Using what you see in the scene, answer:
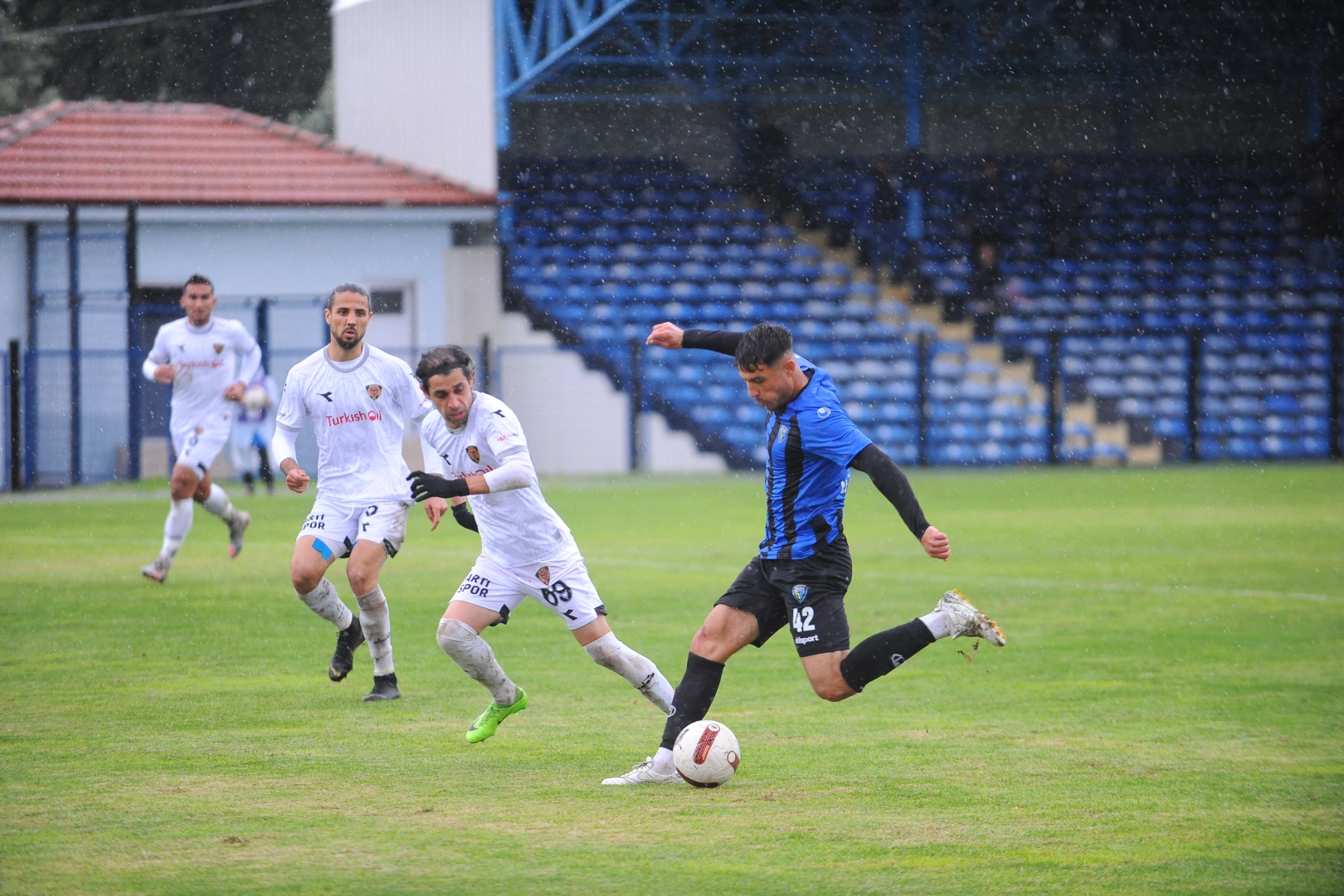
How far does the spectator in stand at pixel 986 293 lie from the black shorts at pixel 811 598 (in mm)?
22247

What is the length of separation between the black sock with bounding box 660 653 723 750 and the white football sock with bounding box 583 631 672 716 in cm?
46

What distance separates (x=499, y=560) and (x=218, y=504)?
6.80 metres

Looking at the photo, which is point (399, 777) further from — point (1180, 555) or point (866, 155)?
point (866, 155)

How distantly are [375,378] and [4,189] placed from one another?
18.7 meters

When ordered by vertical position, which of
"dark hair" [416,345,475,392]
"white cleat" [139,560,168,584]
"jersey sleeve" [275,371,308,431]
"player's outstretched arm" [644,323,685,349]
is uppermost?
"player's outstretched arm" [644,323,685,349]

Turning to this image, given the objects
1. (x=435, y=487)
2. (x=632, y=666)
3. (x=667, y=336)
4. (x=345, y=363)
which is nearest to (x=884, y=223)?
(x=345, y=363)

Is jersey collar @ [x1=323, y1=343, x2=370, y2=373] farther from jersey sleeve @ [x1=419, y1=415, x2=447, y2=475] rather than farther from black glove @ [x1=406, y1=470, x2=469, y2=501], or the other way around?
black glove @ [x1=406, y1=470, x2=469, y2=501]

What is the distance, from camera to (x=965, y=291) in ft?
93.2

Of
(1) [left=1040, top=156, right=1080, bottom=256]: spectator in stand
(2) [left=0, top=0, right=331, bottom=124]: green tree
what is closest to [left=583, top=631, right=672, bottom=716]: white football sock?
(1) [left=1040, top=156, right=1080, bottom=256]: spectator in stand

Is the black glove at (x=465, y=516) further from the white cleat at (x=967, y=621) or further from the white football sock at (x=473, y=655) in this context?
the white cleat at (x=967, y=621)

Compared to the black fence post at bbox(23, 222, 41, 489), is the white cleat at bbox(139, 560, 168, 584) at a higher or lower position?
lower

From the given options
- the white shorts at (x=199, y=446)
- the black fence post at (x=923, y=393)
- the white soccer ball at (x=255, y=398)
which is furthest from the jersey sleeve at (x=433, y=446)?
the black fence post at (x=923, y=393)

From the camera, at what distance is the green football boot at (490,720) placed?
667 cm

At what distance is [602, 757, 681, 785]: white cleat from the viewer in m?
5.98
